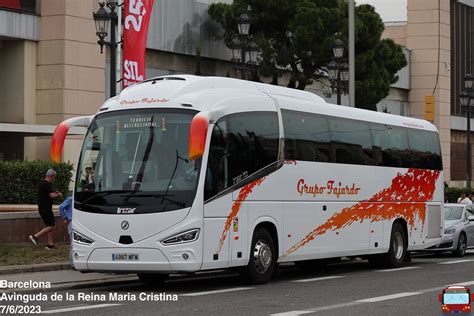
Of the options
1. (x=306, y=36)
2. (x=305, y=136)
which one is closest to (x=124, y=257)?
(x=305, y=136)

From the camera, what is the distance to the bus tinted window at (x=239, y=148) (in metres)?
17.9

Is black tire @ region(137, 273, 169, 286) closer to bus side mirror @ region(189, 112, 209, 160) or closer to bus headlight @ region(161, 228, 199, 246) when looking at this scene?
bus headlight @ region(161, 228, 199, 246)

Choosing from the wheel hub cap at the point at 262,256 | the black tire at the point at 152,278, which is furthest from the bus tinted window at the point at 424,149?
the black tire at the point at 152,278

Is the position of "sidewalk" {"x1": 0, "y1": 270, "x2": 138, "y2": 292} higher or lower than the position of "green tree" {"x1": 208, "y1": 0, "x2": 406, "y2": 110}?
lower

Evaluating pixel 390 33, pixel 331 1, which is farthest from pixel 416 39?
pixel 331 1

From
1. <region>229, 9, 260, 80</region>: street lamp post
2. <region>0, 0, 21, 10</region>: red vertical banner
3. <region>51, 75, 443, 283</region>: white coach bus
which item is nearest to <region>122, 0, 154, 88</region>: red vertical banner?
<region>229, 9, 260, 80</region>: street lamp post

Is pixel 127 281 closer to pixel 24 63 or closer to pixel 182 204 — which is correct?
pixel 182 204

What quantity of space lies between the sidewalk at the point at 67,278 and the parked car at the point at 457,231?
1124 centimetres

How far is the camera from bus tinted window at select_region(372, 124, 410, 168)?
24.2 m

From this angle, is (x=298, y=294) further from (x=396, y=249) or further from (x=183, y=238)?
(x=396, y=249)

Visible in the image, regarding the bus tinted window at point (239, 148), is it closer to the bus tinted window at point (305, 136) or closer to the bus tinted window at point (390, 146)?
the bus tinted window at point (305, 136)

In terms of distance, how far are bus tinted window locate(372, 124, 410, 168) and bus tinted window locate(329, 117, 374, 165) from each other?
15.6 inches

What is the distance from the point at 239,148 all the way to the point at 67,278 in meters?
4.11

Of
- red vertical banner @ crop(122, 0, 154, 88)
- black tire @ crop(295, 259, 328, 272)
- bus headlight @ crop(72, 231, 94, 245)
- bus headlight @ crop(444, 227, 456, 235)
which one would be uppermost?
red vertical banner @ crop(122, 0, 154, 88)
